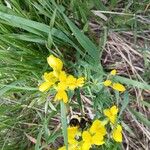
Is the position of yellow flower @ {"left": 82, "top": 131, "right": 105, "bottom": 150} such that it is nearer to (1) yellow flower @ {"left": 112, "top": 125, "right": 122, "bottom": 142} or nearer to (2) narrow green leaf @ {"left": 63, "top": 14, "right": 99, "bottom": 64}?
(1) yellow flower @ {"left": 112, "top": 125, "right": 122, "bottom": 142}

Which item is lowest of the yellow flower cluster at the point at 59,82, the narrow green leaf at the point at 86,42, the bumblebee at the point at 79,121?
the bumblebee at the point at 79,121

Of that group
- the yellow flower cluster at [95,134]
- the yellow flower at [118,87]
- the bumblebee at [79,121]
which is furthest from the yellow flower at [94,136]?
the bumblebee at [79,121]

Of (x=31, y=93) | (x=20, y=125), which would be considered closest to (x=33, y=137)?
(x=20, y=125)

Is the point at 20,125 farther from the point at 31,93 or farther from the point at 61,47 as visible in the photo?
the point at 61,47

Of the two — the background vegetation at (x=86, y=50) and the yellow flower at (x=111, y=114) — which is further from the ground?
the background vegetation at (x=86, y=50)

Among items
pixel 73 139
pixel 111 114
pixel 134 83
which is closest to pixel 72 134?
pixel 73 139

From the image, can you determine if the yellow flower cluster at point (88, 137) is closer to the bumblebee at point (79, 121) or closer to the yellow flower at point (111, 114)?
the yellow flower at point (111, 114)

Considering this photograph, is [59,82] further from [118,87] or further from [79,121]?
[79,121]

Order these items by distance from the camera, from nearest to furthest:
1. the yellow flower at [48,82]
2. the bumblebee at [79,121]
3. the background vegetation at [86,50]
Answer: the yellow flower at [48,82] < the background vegetation at [86,50] < the bumblebee at [79,121]
